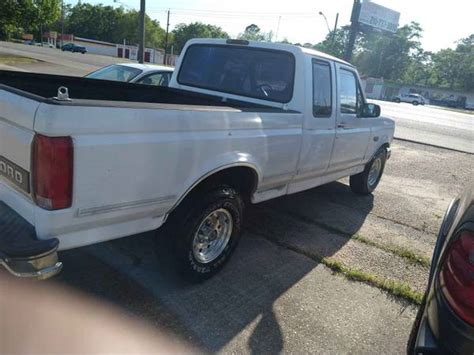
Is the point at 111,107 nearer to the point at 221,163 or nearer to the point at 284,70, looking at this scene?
the point at 221,163

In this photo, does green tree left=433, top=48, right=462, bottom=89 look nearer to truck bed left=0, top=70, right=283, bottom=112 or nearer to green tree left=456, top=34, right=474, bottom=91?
green tree left=456, top=34, right=474, bottom=91

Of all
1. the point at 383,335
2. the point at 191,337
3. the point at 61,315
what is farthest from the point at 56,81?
the point at 383,335

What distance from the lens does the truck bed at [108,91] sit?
3920mm

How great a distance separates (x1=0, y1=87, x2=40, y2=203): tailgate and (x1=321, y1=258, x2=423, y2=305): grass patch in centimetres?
291

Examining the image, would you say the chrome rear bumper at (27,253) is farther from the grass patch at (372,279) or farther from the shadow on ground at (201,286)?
the grass patch at (372,279)

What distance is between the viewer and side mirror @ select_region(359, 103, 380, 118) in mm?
5670

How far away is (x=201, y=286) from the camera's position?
11.6ft

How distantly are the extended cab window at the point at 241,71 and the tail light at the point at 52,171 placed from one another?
8.74ft

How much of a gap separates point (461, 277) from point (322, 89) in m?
3.17

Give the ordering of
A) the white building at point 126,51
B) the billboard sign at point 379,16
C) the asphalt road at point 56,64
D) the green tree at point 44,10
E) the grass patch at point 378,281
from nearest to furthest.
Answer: the grass patch at point 378,281, the asphalt road at point 56,64, the green tree at point 44,10, the billboard sign at point 379,16, the white building at point 126,51

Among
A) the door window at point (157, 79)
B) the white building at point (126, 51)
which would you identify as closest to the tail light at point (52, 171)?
the door window at point (157, 79)

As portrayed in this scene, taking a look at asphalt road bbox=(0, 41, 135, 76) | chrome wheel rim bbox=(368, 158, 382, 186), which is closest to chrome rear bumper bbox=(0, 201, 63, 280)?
chrome wheel rim bbox=(368, 158, 382, 186)

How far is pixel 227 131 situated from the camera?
319 cm

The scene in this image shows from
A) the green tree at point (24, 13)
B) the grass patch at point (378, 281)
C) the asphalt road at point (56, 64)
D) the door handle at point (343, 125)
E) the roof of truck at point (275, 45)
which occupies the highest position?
the green tree at point (24, 13)
